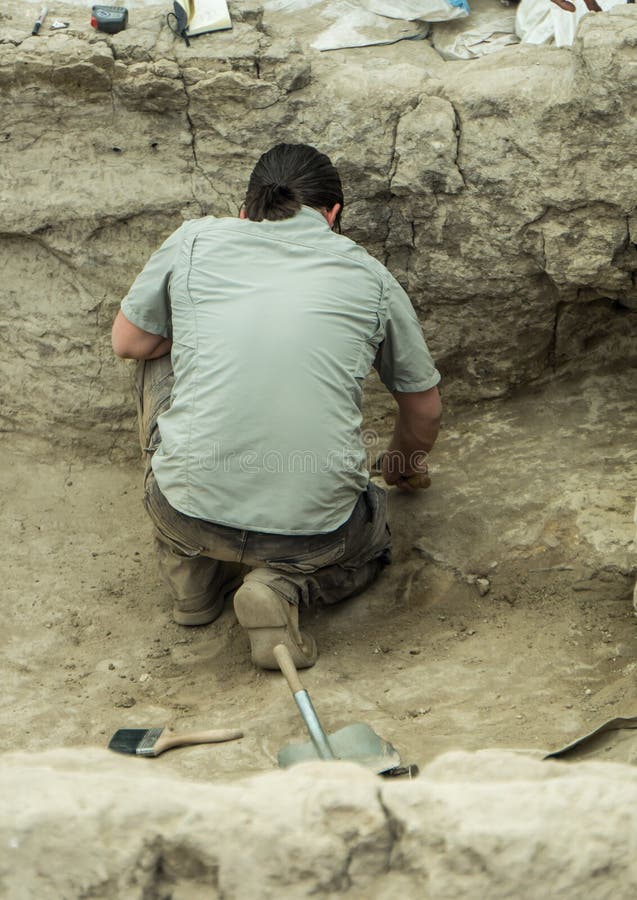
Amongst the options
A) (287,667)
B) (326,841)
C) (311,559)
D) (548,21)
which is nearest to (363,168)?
(548,21)

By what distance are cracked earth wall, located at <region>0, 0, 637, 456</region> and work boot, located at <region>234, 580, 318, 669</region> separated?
3.58 feet

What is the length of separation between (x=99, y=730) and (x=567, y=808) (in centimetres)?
130

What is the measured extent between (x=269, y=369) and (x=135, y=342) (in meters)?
0.50

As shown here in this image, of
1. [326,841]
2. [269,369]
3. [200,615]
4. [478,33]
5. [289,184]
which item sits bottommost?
[200,615]

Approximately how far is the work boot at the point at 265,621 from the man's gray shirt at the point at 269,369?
152mm

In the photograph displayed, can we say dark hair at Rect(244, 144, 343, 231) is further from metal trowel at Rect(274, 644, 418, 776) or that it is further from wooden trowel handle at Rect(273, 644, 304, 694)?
metal trowel at Rect(274, 644, 418, 776)

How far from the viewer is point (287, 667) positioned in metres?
2.40

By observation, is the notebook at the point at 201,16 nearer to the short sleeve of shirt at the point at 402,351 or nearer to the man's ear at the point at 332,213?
the man's ear at the point at 332,213

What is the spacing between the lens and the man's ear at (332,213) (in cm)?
270

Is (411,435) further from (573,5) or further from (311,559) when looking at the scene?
(573,5)

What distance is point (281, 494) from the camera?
2549 mm

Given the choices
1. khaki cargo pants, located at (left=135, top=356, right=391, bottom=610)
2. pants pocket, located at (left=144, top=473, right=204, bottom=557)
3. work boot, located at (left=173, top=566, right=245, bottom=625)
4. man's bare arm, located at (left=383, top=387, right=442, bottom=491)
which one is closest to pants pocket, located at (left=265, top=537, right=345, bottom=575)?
khaki cargo pants, located at (left=135, top=356, right=391, bottom=610)

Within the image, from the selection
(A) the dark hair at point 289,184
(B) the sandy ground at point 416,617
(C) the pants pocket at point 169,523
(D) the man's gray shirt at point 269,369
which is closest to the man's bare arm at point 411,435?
(B) the sandy ground at point 416,617

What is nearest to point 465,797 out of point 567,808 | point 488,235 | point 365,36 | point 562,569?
point 567,808
